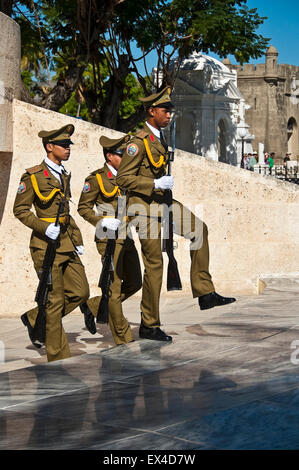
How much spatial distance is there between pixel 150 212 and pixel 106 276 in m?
0.70

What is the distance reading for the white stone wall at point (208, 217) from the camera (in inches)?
408

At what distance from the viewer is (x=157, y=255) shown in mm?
6715

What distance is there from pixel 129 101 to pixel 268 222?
3687 cm

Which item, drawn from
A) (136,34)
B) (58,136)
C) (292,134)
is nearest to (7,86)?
(58,136)

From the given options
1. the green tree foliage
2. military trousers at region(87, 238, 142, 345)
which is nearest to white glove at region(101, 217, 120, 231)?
military trousers at region(87, 238, 142, 345)

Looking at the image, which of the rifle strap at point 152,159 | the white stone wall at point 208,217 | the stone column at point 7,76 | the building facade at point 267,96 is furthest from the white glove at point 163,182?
the building facade at point 267,96

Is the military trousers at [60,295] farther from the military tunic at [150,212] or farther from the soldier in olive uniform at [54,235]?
the military tunic at [150,212]

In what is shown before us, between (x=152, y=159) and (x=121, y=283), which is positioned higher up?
(x=152, y=159)

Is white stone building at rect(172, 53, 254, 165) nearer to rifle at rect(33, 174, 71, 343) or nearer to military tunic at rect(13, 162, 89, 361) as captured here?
military tunic at rect(13, 162, 89, 361)

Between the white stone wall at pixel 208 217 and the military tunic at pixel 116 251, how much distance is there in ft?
9.97

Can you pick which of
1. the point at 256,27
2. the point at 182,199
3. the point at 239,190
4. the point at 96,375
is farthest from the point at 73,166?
the point at 256,27

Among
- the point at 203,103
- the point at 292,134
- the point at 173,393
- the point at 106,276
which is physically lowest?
the point at 173,393

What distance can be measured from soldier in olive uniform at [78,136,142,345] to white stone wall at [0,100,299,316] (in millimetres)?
3016

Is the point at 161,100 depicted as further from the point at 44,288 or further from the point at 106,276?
the point at 44,288
